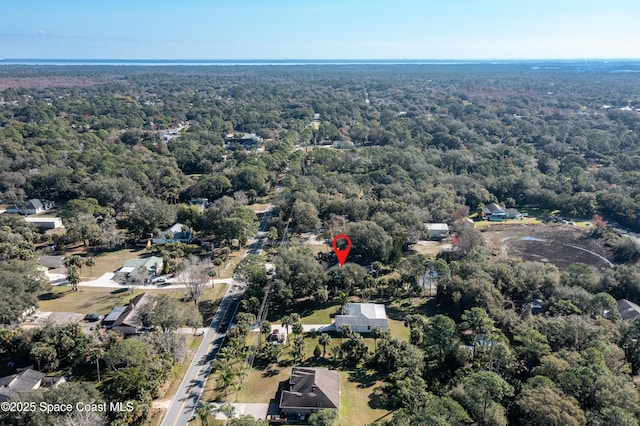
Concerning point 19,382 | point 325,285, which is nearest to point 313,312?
point 325,285

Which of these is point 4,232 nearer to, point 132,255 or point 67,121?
point 132,255

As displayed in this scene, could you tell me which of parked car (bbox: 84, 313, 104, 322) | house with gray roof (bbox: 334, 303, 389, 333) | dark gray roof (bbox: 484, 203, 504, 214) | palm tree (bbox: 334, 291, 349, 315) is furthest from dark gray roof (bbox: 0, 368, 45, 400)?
dark gray roof (bbox: 484, 203, 504, 214)

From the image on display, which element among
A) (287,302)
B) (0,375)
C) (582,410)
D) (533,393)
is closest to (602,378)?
(582,410)

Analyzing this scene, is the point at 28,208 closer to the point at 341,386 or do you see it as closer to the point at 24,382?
the point at 24,382

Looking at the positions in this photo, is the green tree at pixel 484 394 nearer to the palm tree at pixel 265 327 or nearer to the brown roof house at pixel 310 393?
the brown roof house at pixel 310 393

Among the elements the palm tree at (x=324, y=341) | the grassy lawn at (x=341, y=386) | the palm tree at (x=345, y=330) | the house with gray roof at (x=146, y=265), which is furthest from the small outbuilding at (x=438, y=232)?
the house with gray roof at (x=146, y=265)

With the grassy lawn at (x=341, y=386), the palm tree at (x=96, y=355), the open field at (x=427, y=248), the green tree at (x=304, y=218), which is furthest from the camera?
the green tree at (x=304, y=218)

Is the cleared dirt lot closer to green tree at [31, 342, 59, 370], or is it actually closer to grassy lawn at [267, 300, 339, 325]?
grassy lawn at [267, 300, 339, 325]
